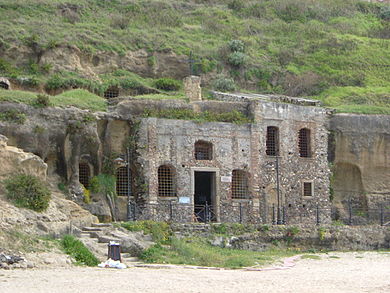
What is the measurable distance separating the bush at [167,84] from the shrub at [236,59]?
222 inches

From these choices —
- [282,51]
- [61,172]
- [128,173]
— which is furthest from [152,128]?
[282,51]

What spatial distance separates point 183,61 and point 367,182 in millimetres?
14421

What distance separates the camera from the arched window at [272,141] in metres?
38.6

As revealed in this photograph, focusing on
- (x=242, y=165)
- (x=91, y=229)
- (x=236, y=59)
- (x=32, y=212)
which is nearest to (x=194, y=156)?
(x=242, y=165)

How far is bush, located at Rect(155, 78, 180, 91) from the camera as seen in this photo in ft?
146

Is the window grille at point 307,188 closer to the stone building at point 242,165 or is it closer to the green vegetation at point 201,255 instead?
the stone building at point 242,165

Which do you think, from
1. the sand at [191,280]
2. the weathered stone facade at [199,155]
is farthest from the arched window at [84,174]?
the sand at [191,280]

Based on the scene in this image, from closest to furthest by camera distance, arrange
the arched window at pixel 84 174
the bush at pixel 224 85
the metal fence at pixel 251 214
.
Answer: the arched window at pixel 84 174 < the metal fence at pixel 251 214 < the bush at pixel 224 85

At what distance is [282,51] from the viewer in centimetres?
5231

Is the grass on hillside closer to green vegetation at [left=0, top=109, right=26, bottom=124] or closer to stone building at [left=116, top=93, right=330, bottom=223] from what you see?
green vegetation at [left=0, top=109, right=26, bottom=124]

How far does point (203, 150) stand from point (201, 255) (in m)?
11.1

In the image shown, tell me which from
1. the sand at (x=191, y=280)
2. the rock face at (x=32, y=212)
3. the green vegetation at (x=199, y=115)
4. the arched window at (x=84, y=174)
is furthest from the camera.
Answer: the green vegetation at (x=199, y=115)

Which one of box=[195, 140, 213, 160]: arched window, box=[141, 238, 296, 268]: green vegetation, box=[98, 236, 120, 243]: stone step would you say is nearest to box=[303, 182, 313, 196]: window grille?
box=[195, 140, 213, 160]: arched window

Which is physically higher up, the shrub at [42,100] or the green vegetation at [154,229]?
the shrub at [42,100]
